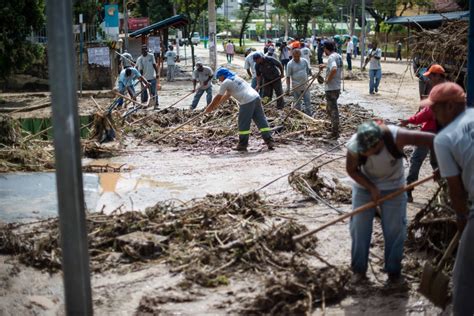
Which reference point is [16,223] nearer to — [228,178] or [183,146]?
[228,178]

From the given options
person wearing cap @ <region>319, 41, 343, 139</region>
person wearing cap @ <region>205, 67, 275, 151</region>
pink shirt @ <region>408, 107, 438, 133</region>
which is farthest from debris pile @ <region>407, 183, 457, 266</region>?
person wearing cap @ <region>319, 41, 343, 139</region>

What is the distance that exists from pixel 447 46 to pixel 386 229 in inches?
198

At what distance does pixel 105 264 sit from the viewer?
5.78 m

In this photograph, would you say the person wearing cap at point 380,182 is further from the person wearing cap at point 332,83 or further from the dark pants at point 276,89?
the dark pants at point 276,89

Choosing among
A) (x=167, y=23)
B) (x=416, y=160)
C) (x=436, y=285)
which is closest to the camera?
(x=436, y=285)

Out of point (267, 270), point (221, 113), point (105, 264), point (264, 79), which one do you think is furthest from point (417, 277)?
point (264, 79)

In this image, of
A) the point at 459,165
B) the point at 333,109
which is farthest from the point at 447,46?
the point at 459,165

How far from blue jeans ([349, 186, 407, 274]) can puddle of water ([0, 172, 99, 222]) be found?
3570 millimetres

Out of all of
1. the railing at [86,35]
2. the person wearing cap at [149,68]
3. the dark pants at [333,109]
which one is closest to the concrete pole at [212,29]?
the railing at [86,35]

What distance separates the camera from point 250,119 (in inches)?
446

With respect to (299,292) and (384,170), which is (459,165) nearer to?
(384,170)

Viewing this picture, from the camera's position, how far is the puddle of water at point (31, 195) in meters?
7.50

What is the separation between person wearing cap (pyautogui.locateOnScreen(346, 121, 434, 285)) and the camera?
15.4 ft

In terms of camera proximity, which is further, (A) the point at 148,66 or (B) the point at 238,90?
(A) the point at 148,66
